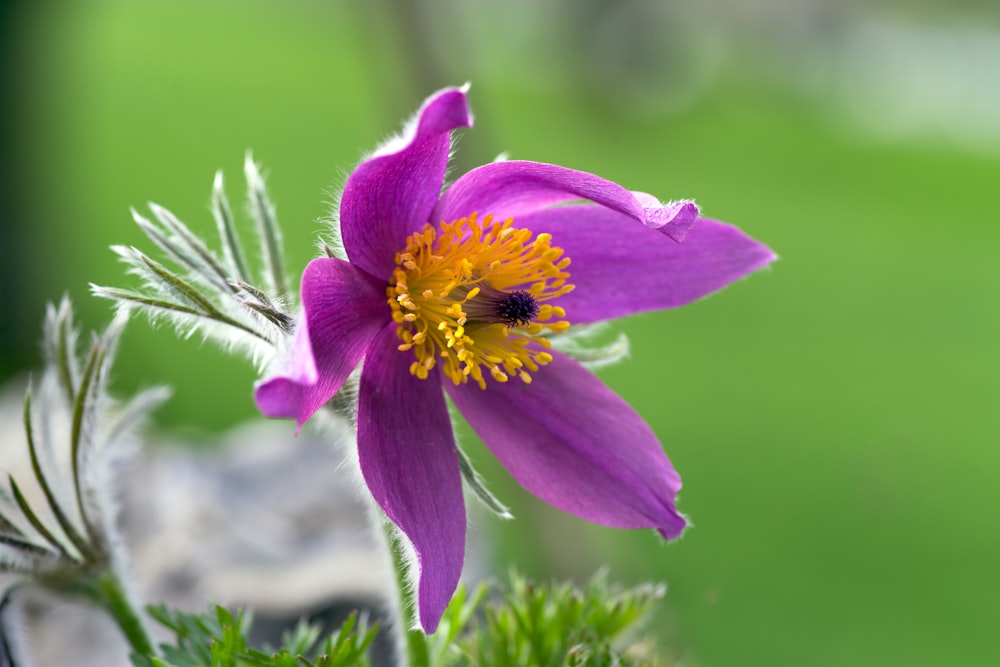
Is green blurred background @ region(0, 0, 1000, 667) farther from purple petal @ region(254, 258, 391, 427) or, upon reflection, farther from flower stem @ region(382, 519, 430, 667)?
flower stem @ region(382, 519, 430, 667)

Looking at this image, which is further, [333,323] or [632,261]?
[632,261]

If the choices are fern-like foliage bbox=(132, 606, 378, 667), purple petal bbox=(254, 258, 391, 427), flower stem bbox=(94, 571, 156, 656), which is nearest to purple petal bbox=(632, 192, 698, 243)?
purple petal bbox=(254, 258, 391, 427)

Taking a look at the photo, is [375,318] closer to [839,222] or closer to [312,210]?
[312,210]

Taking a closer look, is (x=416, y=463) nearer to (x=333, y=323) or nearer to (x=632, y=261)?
(x=333, y=323)

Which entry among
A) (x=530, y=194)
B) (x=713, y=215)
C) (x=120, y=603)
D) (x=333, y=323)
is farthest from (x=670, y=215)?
(x=713, y=215)

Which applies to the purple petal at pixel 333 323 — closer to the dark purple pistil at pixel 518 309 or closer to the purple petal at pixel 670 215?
the dark purple pistil at pixel 518 309

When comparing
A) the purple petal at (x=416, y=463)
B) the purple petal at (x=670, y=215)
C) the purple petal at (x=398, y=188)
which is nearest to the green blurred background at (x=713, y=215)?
the purple petal at (x=398, y=188)
